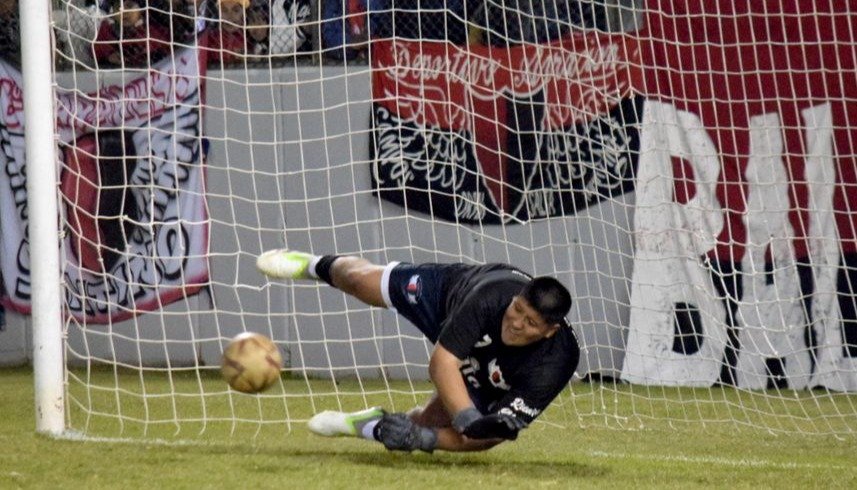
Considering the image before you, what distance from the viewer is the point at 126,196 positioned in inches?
482

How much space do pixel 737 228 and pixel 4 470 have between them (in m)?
6.38

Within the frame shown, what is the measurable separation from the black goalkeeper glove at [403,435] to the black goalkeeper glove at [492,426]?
1.34ft

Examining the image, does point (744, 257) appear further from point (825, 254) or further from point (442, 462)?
point (442, 462)

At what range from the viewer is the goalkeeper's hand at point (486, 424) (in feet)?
20.2

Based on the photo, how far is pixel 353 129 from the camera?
11.4 meters

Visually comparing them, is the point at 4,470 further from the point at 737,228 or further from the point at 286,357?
the point at 737,228

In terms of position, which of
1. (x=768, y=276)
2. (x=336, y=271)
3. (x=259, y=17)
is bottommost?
(x=768, y=276)

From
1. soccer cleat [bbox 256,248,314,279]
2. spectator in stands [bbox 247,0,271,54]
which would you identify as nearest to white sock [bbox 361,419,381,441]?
soccer cleat [bbox 256,248,314,279]

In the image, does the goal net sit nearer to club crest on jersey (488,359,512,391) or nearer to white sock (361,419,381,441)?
white sock (361,419,381,441)

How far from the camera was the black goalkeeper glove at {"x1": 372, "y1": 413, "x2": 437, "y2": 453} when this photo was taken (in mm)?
6555

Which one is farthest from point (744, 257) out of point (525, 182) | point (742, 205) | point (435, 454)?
point (435, 454)

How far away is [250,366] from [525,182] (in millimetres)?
5176

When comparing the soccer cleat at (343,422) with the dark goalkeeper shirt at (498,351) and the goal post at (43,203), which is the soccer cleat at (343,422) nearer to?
the dark goalkeeper shirt at (498,351)

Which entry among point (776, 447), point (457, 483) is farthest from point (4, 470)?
point (776, 447)
